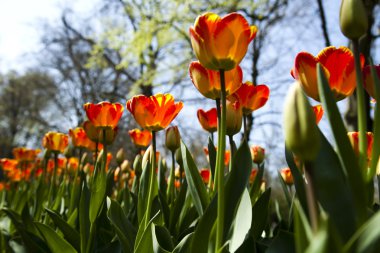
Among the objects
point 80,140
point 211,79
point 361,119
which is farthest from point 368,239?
point 80,140

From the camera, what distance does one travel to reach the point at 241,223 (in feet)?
1.92

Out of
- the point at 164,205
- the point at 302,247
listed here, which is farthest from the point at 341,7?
the point at 164,205

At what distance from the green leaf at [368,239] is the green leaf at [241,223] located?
21cm

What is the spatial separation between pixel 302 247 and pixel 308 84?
30 centimetres

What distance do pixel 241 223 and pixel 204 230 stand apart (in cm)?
6

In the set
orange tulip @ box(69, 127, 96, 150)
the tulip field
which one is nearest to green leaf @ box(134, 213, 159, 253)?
the tulip field

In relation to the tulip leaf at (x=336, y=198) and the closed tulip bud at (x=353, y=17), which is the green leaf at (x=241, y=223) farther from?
the closed tulip bud at (x=353, y=17)

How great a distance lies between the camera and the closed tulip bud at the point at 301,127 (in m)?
0.36

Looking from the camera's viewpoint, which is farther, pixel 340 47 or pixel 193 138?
pixel 193 138

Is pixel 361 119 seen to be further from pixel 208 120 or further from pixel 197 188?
pixel 208 120

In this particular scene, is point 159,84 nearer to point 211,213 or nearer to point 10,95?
point 211,213

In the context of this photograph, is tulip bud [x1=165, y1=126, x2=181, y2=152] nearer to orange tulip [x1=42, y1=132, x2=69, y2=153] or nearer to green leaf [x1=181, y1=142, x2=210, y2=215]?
green leaf [x1=181, y1=142, x2=210, y2=215]

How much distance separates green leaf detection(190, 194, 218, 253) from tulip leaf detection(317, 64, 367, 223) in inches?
8.5

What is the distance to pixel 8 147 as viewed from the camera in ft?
55.3
